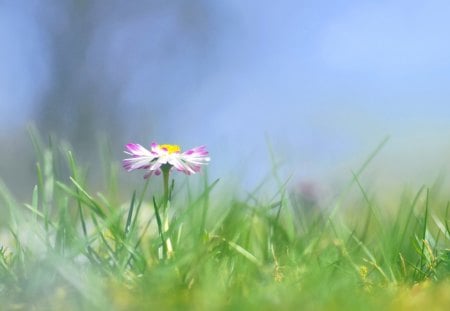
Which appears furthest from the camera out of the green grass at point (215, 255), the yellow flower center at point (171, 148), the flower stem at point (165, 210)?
the yellow flower center at point (171, 148)

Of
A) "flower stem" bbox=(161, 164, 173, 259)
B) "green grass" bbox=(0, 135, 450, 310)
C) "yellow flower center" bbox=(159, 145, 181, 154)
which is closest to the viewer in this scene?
"green grass" bbox=(0, 135, 450, 310)

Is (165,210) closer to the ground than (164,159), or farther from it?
closer to the ground

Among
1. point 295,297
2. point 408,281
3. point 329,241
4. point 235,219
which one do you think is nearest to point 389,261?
point 408,281

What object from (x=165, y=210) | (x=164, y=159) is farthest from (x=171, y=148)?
(x=165, y=210)

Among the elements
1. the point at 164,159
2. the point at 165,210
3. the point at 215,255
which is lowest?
the point at 215,255

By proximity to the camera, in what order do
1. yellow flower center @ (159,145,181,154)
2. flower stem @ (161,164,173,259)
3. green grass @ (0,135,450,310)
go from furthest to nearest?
1. yellow flower center @ (159,145,181,154)
2. flower stem @ (161,164,173,259)
3. green grass @ (0,135,450,310)

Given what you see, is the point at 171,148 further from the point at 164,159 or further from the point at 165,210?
the point at 165,210

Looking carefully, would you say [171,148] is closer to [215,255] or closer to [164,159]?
[164,159]
